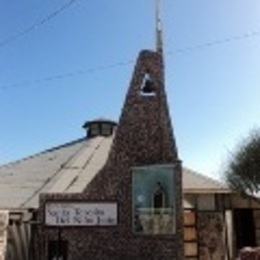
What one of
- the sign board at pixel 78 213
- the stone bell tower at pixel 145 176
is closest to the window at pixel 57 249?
the sign board at pixel 78 213

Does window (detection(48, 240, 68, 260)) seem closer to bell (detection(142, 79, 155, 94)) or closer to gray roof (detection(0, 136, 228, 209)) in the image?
gray roof (detection(0, 136, 228, 209))

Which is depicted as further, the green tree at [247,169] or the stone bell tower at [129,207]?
the green tree at [247,169]

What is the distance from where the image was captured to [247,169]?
31.7 m

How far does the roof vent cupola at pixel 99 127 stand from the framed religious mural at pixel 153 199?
12427mm

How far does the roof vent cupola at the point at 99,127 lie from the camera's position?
1366 inches

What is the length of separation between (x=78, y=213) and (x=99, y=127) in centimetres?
1335

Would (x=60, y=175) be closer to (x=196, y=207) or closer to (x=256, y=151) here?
(x=196, y=207)

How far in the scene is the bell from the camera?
2342 cm

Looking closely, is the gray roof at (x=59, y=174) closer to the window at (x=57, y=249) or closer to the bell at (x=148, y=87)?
the window at (x=57, y=249)

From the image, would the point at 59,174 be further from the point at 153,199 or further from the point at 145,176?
the point at 153,199

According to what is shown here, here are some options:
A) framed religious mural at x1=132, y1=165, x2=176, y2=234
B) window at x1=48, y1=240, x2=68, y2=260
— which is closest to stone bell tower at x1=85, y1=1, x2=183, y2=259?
framed religious mural at x1=132, y1=165, x2=176, y2=234

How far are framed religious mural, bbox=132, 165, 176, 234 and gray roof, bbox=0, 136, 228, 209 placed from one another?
8.95 feet

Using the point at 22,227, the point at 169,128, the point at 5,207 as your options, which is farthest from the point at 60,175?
the point at 169,128

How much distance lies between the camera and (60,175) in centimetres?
2778
